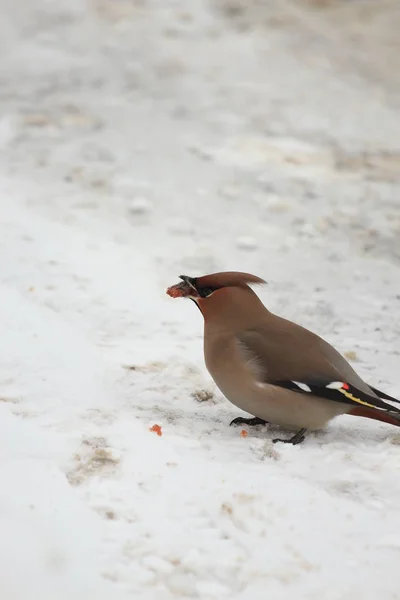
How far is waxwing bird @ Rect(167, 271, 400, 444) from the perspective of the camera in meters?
3.29

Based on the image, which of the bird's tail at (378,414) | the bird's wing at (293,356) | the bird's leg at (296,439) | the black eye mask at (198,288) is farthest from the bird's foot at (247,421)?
the black eye mask at (198,288)

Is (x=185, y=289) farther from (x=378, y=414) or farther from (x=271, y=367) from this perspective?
(x=378, y=414)

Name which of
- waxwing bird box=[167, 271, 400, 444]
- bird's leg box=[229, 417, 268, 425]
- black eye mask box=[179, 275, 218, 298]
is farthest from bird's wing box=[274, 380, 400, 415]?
black eye mask box=[179, 275, 218, 298]

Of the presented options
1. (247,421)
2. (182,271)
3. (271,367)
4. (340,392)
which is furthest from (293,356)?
(182,271)

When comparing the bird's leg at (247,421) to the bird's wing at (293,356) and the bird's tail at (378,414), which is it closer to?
the bird's wing at (293,356)

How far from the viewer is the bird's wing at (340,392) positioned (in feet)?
10.7

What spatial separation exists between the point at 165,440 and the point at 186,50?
6.00m

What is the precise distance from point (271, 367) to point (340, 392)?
267 millimetres

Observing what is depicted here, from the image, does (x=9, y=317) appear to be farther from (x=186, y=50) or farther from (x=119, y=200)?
(x=186, y=50)

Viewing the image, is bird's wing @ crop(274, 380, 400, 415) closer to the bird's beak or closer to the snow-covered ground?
the snow-covered ground

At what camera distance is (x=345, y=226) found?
5.86 m

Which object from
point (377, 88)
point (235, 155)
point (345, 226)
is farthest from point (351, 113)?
point (345, 226)

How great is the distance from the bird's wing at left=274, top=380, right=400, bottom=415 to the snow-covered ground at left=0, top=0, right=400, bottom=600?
0.54ft

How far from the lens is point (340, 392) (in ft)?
10.7
